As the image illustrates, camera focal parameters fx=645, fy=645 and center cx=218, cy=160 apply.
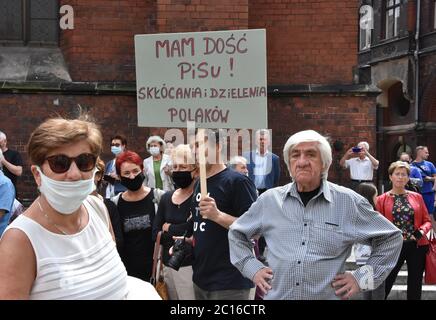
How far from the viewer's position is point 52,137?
2369 mm

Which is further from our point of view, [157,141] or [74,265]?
[157,141]

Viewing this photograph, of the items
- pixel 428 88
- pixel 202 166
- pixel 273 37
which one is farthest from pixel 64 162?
pixel 428 88

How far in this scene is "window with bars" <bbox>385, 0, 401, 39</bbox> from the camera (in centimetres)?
3011

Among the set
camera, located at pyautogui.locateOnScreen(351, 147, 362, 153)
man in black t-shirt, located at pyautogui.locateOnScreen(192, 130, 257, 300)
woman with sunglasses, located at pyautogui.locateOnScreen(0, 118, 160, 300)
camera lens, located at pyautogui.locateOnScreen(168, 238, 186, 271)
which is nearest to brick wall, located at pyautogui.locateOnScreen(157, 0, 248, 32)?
camera, located at pyautogui.locateOnScreen(351, 147, 362, 153)

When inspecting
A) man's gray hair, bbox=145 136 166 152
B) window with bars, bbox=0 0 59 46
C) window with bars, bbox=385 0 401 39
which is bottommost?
man's gray hair, bbox=145 136 166 152

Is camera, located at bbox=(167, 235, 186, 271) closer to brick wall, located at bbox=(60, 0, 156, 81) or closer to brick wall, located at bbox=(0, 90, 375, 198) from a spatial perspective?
brick wall, located at bbox=(0, 90, 375, 198)

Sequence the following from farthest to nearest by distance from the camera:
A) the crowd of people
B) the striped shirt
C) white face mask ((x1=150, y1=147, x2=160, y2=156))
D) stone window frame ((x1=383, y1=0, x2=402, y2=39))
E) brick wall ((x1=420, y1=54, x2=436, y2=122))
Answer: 1. stone window frame ((x1=383, y1=0, x2=402, y2=39))
2. brick wall ((x1=420, y1=54, x2=436, y2=122))
3. white face mask ((x1=150, y1=147, x2=160, y2=156))
4. the striped shirt
5. the crowd of people

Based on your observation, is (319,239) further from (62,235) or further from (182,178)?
(182,178)

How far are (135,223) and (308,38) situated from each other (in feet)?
20.7

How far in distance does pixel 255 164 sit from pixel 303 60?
2616mm

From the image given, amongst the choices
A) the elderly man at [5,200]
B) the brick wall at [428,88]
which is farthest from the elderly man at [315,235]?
the brick wall at [428,88]

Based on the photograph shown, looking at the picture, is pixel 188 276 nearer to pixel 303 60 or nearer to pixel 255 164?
pixel 255 164

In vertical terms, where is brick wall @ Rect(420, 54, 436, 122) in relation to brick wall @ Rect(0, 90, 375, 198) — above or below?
above

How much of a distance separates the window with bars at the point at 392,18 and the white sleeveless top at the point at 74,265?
2941 cm
